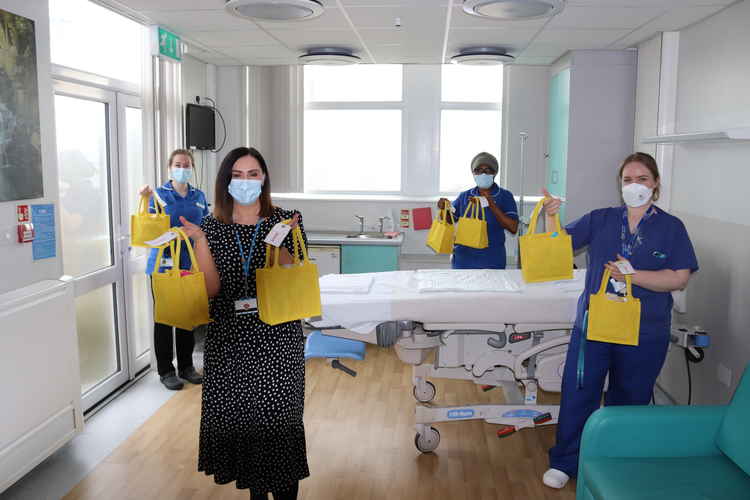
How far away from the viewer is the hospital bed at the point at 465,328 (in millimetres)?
2887

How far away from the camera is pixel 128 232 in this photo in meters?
4.04

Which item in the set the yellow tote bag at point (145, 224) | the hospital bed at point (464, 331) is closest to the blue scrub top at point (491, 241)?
the hospital bed at point (464, 331)

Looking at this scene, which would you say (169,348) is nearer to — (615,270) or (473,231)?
(473,231)

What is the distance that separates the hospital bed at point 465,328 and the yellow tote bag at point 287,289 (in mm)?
738

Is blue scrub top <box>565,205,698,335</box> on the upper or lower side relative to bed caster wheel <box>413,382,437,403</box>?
upper

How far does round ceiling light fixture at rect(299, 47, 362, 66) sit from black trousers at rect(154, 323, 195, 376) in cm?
225

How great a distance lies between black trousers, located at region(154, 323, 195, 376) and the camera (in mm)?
3996

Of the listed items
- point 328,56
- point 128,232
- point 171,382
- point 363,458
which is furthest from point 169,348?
point 328,56

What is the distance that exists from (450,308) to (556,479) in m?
0.88

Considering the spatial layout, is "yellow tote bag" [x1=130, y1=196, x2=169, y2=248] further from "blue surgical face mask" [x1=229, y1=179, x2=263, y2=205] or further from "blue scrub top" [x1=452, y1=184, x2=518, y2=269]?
"blue scrub top" [x1=452, y1=184, x2=518, y2=269]

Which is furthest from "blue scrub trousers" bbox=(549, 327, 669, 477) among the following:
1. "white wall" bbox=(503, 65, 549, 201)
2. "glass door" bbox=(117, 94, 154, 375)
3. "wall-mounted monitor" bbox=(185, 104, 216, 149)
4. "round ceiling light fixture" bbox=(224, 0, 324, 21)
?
"wall-mounted monitor" bbox=(185, 104, 216, 149)

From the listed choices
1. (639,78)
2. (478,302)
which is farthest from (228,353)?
(639,78)

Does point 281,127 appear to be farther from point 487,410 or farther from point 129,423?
point 487,410

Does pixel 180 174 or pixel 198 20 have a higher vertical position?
pixel 198 20
